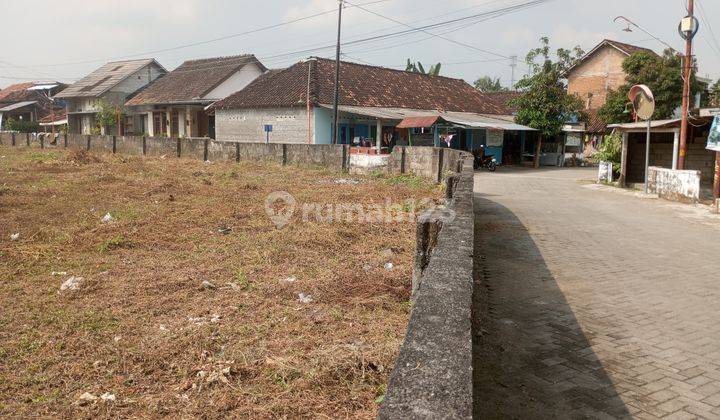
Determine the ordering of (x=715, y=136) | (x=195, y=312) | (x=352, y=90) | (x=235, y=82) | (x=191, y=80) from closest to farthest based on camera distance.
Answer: (x=195, y=312)
(x=715, y=136)
(x=352, y=90)
(x=235, y=82)
(x=191, y=80)

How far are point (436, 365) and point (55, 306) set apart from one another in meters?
3.86

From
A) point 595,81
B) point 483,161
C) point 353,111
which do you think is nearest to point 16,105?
point 353,111

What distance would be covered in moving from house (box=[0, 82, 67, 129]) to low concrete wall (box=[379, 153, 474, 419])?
50205 millimetres

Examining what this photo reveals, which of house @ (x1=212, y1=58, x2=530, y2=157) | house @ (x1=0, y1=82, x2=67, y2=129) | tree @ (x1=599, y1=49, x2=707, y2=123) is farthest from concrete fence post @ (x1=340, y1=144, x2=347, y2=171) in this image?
house @ (x1=0, y1=82, x2=67, y2=129)

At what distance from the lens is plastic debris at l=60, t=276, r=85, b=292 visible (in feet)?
16.8

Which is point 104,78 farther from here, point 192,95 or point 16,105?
point 192,95

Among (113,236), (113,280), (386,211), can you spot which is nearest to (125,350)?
(113,280)

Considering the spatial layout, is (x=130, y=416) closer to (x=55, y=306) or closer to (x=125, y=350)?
(x=125, y=350)

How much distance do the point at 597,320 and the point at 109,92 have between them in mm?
40390

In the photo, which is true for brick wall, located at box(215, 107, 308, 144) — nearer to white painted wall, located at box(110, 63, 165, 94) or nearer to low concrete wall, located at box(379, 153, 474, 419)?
white painted wall, located at box(110, 63, 165, 94)

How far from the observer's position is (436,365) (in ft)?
7.35

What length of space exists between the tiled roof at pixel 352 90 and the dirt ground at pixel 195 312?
56.7ft

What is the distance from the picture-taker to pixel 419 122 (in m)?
22.5

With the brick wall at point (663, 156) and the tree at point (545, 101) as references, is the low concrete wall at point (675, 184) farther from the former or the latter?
the tree at point (545, 101)
